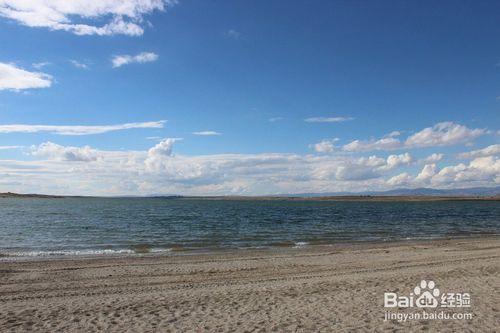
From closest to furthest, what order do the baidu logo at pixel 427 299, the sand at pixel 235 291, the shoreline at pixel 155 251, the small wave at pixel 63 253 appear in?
1. the sand at pixel 235 291
2. the baidu logo at pixel 427 299
3. the shoreline at pixel 155 251
4. the small wave at pixel 63 253

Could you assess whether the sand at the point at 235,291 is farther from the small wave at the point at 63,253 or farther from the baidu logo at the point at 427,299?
the small wave at the point at 63,253

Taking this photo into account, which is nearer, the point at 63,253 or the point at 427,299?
the point at 427,299

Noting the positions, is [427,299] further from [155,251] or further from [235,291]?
[155,251]

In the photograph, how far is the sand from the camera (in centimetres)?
1138

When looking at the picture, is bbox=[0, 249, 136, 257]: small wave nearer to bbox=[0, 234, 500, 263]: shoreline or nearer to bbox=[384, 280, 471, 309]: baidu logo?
bbox=[0, 234, 500, 263]: shoreline

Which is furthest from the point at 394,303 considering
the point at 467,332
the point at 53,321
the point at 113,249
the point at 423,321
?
the point at 113,249

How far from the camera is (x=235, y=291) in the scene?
15305 mm

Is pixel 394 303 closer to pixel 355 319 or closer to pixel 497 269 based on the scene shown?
pixel 355 319

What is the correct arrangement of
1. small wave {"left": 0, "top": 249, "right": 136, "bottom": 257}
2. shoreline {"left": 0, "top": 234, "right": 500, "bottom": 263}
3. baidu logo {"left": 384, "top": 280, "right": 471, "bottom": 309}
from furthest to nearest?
small wave {"left": 0, "top": 249, "right": 136, "bottom": 257} < shoreline {"left": 0, "top": 234, "right": 500, "bottom": 263} < baidu logo {"left": 384, "top": 280, "right": 471, "bottom": 309}

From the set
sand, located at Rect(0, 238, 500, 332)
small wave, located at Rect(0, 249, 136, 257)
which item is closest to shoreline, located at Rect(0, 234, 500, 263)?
small wave, located at Rect(0, 249, 136, 257)

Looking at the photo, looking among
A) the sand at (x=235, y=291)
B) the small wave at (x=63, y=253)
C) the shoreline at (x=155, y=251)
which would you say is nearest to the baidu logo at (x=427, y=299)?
the sand at (x=235, y=291)

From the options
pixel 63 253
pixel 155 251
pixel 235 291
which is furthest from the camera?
pixel 155 251

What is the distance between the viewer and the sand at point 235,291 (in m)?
11.4

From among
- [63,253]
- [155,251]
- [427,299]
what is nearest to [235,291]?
[427,299]
